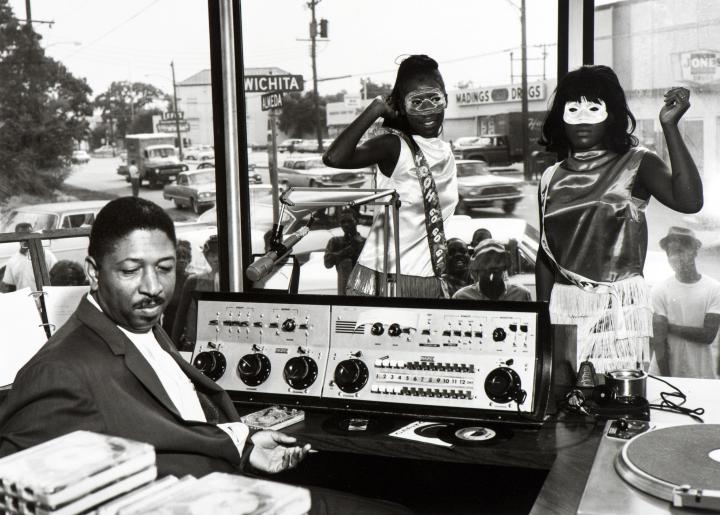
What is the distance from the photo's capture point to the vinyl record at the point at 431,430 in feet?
6.20

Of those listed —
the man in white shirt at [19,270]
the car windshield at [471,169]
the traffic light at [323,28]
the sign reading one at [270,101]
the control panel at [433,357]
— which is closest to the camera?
the control panel at [433,357]

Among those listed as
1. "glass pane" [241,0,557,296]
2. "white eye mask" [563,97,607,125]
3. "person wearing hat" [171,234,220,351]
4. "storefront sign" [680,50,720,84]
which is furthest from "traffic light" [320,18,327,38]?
"storefront sign" [680,50,720,84]

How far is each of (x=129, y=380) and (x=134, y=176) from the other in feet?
8.85

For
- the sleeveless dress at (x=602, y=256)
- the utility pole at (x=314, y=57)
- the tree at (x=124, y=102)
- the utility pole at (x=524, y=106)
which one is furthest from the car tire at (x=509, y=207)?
the tree at (x=124, y=102)

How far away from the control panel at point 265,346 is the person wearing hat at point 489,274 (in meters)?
0.93

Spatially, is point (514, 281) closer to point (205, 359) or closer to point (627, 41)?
point (627, 41)

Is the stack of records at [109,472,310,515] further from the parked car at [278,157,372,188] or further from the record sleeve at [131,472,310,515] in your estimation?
the parked car at [278,157,372,188]

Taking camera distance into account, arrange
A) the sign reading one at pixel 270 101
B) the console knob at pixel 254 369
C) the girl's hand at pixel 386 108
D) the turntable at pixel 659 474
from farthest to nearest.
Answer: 1. the sign reading one at pixel 270 101
2. the girl's hand at pixel 386 108
3. the console knob at pixel 254 369
4. the turntable at pixel 659 474

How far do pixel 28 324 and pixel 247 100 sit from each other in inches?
63.7

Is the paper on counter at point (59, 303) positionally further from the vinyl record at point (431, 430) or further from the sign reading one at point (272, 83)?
the sign reading one at point (272, 83)

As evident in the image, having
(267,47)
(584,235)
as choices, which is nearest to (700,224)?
(584,235)

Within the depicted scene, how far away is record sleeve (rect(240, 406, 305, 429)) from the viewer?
199 cm

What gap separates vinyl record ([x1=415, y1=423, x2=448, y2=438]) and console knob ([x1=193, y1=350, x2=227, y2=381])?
63 centimetres

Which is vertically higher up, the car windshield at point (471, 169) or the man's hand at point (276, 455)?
the car windshield at point (471, 169)
